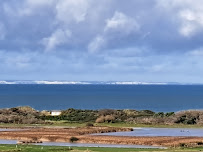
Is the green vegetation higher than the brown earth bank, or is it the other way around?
the green vegetation

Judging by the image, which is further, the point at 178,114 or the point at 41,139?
the point at 178,114

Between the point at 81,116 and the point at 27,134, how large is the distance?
40314 millimetres

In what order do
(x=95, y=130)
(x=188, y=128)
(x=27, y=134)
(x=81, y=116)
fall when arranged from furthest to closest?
(x=81, y=116) → (x=188, y=128) → (x=95, y=130) → (x=27, y=134)

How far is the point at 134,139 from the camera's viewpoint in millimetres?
64312

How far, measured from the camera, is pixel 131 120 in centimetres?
10262

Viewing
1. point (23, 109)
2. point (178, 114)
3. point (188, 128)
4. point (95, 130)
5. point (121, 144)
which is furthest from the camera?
point (23, 109)

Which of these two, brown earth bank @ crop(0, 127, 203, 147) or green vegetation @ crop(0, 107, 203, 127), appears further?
green vegetation @ crop(0, 107, 203, 127)

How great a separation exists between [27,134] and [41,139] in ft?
17.5

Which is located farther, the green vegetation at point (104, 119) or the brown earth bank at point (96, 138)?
the green vegetation at point (104, 119)

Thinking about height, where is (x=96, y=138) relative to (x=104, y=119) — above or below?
below

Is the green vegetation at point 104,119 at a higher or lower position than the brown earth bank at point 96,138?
higher

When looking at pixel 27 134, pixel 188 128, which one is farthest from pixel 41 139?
pixel 188 128

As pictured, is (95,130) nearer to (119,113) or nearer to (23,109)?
(119,113)

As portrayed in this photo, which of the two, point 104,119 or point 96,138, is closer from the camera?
point 96,138
